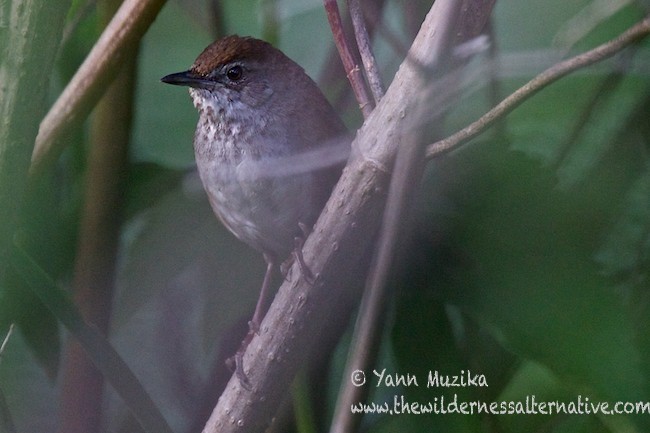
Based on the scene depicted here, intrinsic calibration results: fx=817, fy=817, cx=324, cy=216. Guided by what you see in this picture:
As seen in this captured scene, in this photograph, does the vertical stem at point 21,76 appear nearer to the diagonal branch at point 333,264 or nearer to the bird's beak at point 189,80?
the bird's beak at point 189,80

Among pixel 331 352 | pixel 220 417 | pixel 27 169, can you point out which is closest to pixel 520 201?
pixel 331 352

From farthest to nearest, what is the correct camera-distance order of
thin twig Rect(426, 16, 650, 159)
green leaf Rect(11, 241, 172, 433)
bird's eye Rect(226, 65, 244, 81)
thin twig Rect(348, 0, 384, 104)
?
bird's eye Rect(226, 65, 244, 81) < green leaf Rect(11, 241, 172, 433) < thin twig Rect(348, 0, 384, 104) < thin twig Rect(426, 16, 650, 159)

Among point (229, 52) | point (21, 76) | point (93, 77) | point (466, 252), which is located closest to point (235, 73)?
point (229, 52)

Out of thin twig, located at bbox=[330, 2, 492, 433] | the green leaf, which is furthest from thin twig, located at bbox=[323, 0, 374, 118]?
the green leaf

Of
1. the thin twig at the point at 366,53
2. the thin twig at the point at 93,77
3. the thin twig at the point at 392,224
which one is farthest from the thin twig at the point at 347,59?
the thin twig at the point at 93,77

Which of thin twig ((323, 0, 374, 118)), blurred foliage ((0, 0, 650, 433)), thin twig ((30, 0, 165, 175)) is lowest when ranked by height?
blurred foliage ((0, 0, 650, 433))

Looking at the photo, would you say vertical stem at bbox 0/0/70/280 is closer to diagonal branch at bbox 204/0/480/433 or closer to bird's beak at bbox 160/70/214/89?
bird's beak at bbox 160/70/214/89

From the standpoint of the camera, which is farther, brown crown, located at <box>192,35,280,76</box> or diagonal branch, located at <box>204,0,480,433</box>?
brown crown, located at <box>192,35,280,76</box>

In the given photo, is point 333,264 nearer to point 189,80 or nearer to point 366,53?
point 366,53
